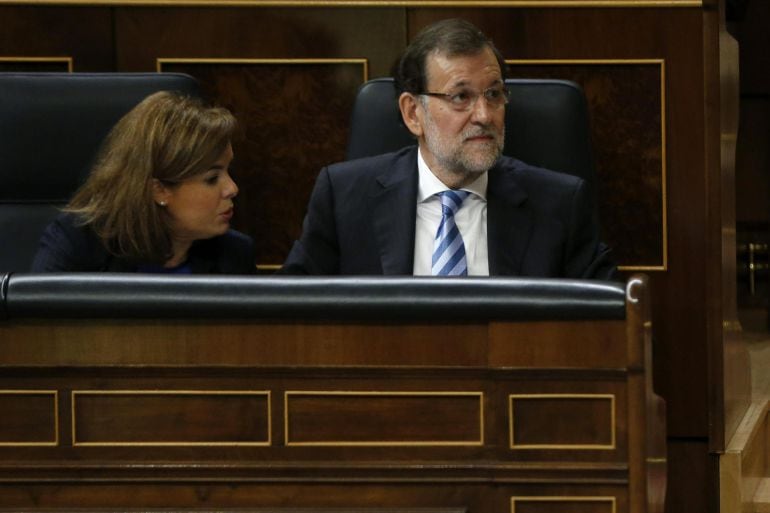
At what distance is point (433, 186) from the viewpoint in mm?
1783

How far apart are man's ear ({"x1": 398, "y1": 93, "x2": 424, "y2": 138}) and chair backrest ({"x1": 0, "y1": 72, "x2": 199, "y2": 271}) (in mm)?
278

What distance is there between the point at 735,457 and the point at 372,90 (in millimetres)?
712

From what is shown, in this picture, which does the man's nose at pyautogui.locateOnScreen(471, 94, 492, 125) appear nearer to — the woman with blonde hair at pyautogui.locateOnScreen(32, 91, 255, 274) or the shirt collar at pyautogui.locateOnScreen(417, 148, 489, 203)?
the shirt collar at pyautogui.locateOnScreen(417, 148, 489, 203)

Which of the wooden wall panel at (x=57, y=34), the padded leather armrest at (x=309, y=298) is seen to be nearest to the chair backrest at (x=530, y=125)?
the wooden wall panel at (x=57, y=34)

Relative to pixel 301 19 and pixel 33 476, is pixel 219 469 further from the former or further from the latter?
pixel 301 19

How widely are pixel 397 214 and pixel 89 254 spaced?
14.9 inches

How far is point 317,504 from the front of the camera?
1.15 m

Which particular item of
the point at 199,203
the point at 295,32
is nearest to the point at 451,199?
the point at 199,203

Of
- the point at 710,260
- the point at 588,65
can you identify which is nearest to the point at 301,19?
the point at 588,65

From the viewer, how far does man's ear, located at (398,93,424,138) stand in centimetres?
178

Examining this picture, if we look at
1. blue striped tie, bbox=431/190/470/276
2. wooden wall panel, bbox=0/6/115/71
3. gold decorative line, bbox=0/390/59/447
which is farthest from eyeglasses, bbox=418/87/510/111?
gold decorative line, bbox=0/390/59/447

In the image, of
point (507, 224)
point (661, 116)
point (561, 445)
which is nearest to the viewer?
point (561, 445)

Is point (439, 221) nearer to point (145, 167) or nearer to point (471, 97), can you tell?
point (471, 97)

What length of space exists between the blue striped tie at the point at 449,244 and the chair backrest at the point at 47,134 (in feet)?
1.21
